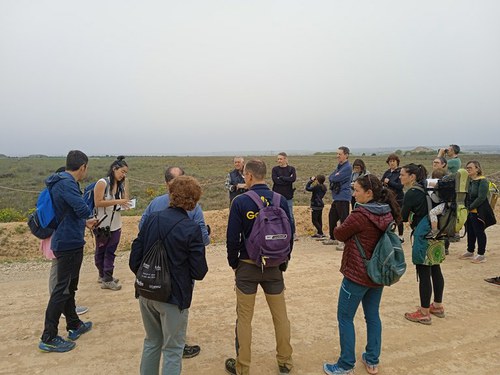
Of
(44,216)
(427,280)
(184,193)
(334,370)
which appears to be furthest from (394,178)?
(44,216)

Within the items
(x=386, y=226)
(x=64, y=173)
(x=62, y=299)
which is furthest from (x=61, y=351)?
(x=386, y=226)

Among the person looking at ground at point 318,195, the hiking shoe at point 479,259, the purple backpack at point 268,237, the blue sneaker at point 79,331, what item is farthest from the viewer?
the person looking at ground at point 318,195

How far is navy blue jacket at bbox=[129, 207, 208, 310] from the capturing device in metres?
2.69

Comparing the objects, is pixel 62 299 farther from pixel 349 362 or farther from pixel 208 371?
pixel 349 362

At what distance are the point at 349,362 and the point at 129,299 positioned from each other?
306cm

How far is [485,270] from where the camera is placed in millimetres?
6371

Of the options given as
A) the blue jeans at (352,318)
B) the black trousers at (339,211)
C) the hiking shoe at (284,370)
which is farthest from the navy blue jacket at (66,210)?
the black trousers at (339,211)

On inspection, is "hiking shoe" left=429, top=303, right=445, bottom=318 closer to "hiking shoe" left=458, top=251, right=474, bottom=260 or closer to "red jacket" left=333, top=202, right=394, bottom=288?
"red jacket" left=333, top=202, right=394, bottom=288

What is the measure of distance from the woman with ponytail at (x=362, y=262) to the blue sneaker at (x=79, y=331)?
2.64 metres

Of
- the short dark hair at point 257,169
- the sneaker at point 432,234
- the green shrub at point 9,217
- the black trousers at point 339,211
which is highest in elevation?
the short dark hair at point 257,169

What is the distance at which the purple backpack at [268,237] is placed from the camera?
119 inches

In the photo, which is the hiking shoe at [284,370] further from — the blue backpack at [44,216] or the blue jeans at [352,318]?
the blue backpack at [44,216]

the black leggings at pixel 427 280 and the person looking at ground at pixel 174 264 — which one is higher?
the person looking at ground at pixel 174 264

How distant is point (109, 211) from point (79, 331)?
5.67 ft
